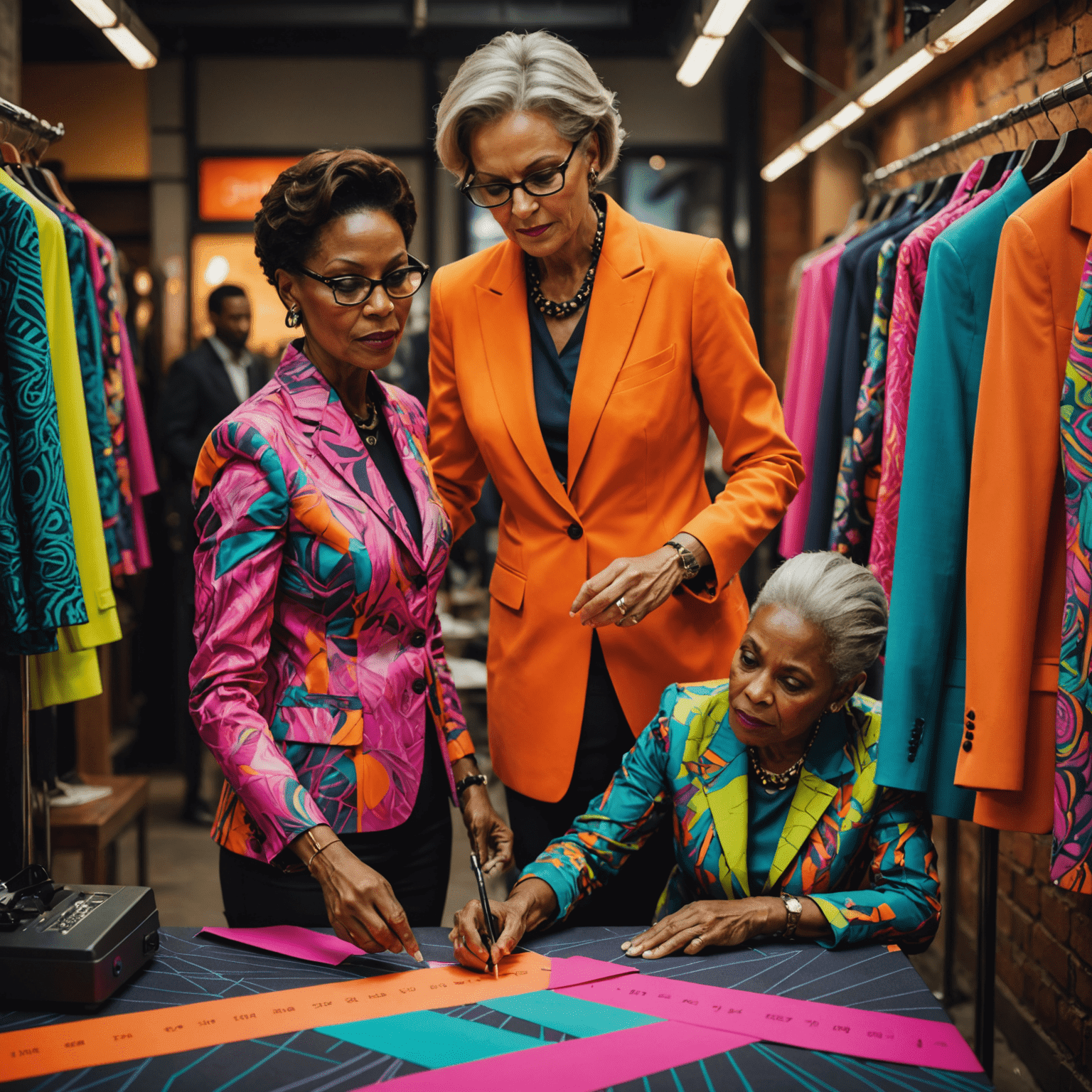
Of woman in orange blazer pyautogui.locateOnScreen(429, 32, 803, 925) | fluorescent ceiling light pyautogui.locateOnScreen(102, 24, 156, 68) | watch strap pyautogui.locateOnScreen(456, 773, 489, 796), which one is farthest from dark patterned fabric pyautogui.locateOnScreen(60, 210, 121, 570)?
watch strap pyautogui.locateOnScreen(456, 773, 489, 796)

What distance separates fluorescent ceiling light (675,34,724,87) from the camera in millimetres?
3312

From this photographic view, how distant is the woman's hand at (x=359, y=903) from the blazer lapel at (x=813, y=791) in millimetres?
597

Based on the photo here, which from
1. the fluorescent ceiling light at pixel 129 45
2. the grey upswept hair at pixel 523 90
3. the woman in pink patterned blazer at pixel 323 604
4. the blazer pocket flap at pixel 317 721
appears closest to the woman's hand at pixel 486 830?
the woman in pink patterned blazer at pixel 323 604

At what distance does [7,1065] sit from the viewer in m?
1.16

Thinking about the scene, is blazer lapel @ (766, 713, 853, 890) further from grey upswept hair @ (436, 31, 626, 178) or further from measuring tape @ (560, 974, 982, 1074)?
grey upswept hair @ (436, 31, 626, 178)

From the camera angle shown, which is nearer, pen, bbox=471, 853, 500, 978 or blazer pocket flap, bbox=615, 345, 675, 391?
pen, bbox=471, 853, 500, 978

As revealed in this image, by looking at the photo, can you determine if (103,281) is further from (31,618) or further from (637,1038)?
(637,1038)

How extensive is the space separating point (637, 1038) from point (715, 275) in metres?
1.17

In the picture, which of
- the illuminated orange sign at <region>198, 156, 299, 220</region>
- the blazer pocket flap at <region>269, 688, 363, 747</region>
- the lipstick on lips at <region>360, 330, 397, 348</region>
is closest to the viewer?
the blazer pocket flap at <region>269, 688, 363, 747</region>

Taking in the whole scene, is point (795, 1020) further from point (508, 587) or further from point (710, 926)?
point (508, 587)

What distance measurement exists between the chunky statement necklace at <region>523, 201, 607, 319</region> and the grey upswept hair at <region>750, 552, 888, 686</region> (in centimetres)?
55

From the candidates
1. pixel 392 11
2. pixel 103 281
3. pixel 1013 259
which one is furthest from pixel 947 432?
pixel 392 11

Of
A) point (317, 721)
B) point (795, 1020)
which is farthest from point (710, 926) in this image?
point (317, 721)

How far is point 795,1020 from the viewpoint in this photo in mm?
1261
